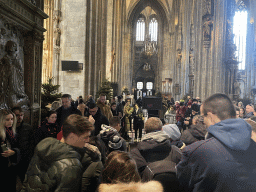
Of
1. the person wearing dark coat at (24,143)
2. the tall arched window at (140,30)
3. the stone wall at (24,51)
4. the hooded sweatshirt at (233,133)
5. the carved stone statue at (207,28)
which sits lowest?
the person wearing dark coat at (24,143)

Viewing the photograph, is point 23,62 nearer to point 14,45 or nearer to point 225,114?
point 14,45

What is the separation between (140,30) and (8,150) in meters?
44.9

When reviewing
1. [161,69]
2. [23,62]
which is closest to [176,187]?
[23,62]

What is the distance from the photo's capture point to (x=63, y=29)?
13.5m

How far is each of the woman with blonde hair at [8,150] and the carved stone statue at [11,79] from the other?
0.92 meters

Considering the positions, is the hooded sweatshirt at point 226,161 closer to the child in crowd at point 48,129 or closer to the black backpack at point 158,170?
the black backpack at point 158,170

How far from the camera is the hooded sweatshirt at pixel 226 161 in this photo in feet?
6.45

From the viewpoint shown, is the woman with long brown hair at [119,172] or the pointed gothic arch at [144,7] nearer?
the woman with long brown hair at [119,172]

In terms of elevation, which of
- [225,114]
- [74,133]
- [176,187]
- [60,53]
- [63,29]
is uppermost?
[63,29]

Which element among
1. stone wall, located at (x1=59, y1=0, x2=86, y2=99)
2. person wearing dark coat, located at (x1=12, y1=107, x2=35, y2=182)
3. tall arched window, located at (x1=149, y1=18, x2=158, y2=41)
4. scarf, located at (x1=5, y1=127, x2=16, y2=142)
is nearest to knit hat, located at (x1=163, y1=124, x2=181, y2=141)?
person wearing dark coat, located at (x1=12, y1=107, x2=35, y2=182)

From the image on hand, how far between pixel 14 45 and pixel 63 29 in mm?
8889

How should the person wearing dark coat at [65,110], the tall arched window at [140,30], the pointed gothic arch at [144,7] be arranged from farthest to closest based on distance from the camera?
1. the tall arched window at [140,30]
2. the pointed gothic arch at [144,7]
3. the person wearing dark coat at [65,110]

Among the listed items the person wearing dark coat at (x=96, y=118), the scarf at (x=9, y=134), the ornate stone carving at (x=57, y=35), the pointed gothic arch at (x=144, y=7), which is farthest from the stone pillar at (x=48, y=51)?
the pointed gothic arch at (x=144, y=7)

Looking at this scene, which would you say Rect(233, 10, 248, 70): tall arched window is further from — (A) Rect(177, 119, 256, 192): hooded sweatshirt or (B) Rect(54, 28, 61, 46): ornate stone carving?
(A) Rect(177, 119, 256, 192): hooded sweatshirt
